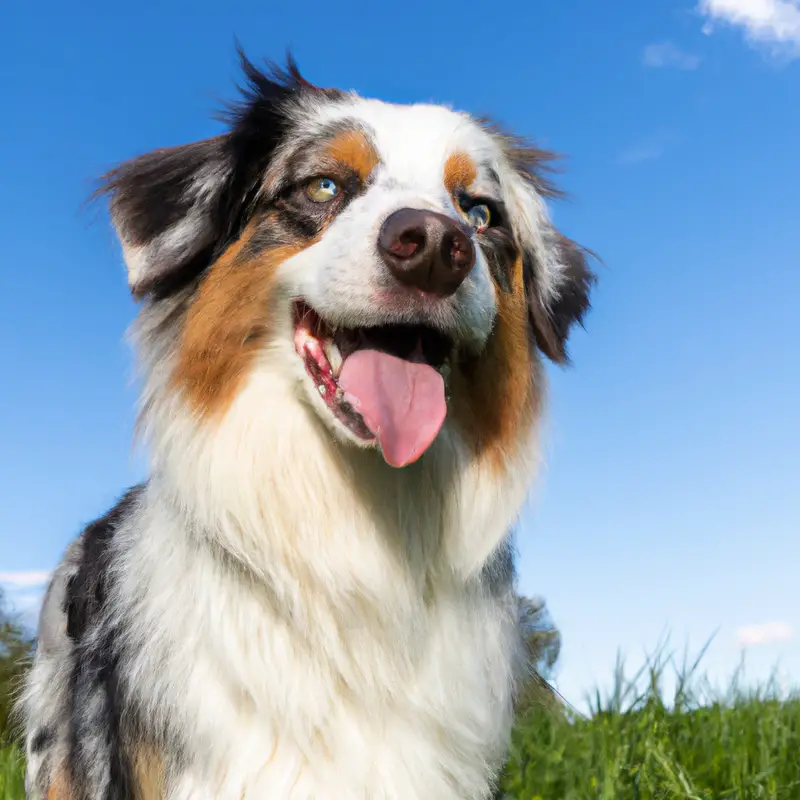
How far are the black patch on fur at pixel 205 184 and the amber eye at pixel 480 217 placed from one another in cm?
79

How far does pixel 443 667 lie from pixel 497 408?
92cm

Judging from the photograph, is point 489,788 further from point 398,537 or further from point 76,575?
point 76,575

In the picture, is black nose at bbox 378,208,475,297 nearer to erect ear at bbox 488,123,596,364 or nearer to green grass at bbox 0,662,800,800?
erect ear at bbox 488,123,596,364

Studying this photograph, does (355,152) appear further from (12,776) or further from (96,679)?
(12,776)

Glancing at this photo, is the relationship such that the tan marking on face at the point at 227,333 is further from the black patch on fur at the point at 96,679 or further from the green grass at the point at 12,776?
the green grass at the point at 12,776

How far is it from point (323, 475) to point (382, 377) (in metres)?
0.40

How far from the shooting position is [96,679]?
12.6 feet

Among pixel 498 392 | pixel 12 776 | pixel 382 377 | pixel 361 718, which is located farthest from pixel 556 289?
pixel 12 776

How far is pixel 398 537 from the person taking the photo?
3.48m

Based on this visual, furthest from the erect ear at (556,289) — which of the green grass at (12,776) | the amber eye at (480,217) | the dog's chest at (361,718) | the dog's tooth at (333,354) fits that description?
the green grass at (12,776)

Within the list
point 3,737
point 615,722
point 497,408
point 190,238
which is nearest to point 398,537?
point 497,408

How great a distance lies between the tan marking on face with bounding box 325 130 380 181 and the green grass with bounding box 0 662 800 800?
7.55ft

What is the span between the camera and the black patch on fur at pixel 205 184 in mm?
3678

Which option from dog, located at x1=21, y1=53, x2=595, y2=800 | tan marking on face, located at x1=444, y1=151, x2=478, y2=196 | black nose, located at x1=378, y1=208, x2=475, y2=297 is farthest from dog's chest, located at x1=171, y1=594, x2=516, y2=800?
tan marking on face, located at x1=444, y1=151, x2=478, y2=196
